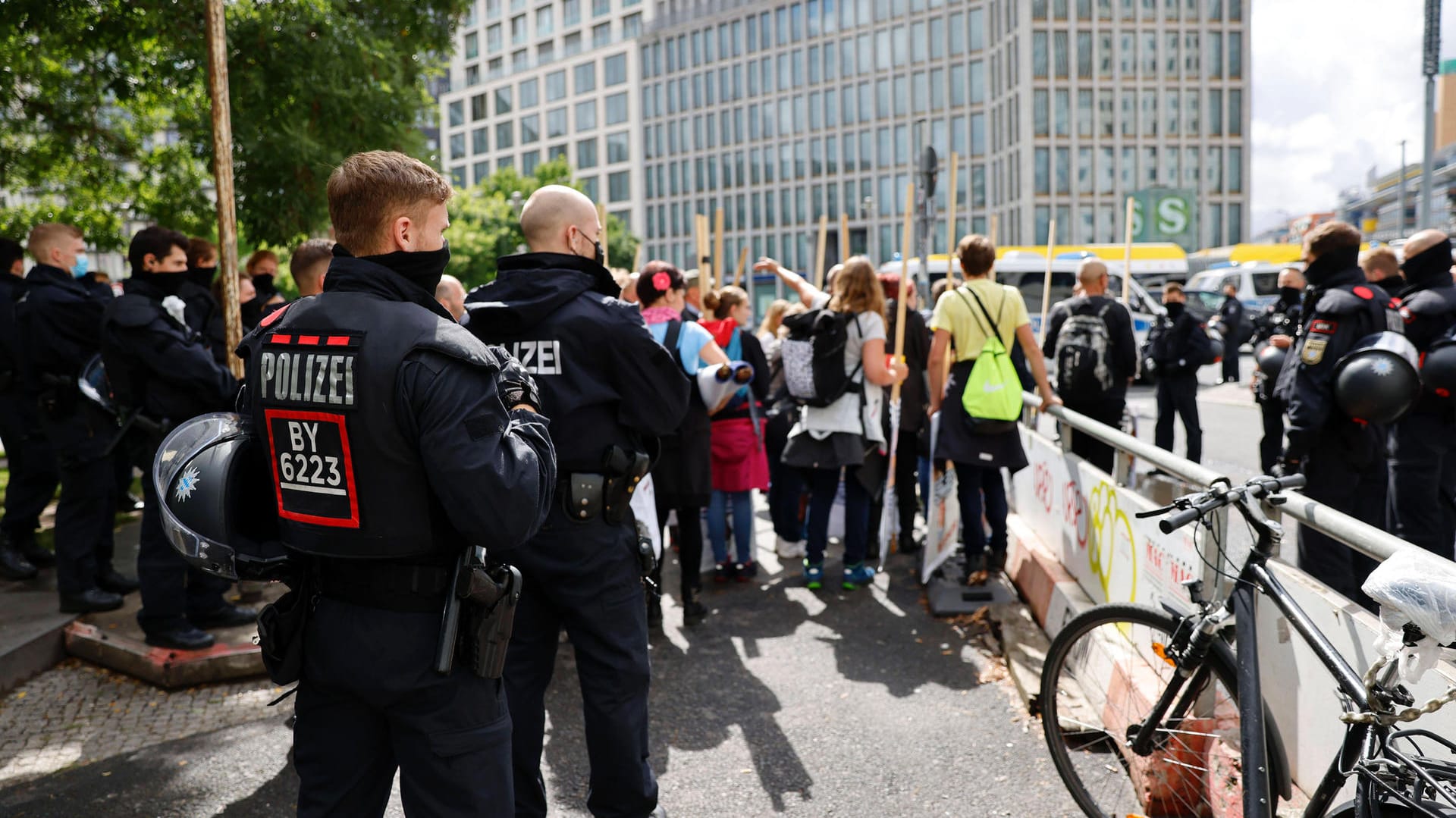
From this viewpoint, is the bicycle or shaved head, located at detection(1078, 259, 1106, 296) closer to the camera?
the bicycle

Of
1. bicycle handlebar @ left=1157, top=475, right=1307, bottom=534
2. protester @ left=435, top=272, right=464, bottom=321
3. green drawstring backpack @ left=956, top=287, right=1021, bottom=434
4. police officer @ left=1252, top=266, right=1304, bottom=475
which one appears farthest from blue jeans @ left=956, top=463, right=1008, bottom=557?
bicycle handlebar @ left=1157, top=475, right=1307, bottom=534

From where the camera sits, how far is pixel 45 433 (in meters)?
5.64

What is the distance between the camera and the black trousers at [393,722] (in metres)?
2.13

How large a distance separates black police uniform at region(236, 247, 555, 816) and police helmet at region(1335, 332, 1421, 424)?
3.85m

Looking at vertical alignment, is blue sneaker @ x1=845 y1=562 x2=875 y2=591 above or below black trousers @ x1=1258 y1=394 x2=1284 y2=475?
below

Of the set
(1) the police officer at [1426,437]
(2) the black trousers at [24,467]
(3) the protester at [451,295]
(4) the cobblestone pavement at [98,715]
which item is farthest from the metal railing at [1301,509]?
(2) the black trousers at [24,467]

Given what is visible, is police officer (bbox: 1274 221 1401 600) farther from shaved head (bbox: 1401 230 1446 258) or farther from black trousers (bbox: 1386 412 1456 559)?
shaved head (bbox: 1401 230 1446 258)

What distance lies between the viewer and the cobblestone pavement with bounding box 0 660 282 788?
408 centimetres

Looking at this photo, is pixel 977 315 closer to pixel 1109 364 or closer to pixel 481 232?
pixel 1109 364

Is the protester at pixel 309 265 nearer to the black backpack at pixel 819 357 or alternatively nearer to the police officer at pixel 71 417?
the police officer at pixel 71 417

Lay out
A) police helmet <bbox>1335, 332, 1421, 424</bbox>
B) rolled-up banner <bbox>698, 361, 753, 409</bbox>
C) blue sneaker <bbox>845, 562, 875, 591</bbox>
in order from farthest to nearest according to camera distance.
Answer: blue sneaker <bbox>845, 562, 875, 591</bbox> < police helmet <bbox>1335, 332, 1421, 424</bbox> < rolled-up banner <bbox>698, 361, 753, 409</bbox>

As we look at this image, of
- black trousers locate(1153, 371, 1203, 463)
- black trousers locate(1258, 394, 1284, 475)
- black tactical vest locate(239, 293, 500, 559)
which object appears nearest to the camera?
black tactical vest locate(239, 293, 500, 559)

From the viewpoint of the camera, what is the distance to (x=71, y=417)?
5.57 metres

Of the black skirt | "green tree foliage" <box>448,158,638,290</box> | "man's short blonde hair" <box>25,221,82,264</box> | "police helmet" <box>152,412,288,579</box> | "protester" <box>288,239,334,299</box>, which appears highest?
"green tree foliage" <box>448,158,638,290</box>
